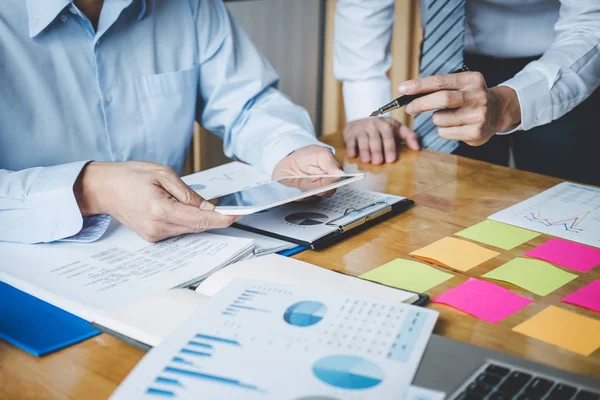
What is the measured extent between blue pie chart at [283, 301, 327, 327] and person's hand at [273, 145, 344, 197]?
1.39 ft

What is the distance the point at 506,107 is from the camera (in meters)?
1.28

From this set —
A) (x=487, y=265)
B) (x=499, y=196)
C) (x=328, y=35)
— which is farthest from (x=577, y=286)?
(x=328, y=35)

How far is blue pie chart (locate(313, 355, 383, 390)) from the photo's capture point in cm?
56

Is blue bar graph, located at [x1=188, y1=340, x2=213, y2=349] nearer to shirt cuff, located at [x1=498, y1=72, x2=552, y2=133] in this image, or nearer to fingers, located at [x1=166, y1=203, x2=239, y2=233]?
fingers, located at [x1=166, y1=203, x2=239, y2=233]

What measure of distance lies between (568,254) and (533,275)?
0.35 feet

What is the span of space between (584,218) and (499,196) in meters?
0.16

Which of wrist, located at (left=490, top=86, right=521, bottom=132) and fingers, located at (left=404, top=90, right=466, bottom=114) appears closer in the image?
fingers, located at (left=404, top=90, right=466, bottom=114)

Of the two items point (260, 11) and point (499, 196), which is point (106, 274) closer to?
point (499, 196)

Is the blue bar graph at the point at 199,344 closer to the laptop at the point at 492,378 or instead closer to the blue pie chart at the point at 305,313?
the blue pie chart at the point at 305,313

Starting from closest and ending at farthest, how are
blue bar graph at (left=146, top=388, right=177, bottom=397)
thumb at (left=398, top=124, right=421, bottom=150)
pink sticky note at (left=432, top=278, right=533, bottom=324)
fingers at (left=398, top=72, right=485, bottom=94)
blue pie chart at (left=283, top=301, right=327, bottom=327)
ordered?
blue bar graph at (left=146, top=388, right=177, bottom=397), blue pie chart at (left=283, top=301, right=327, bottom=327), pink sticky note at (left=432, top=278, right=533, bottom=324), fingers at (left=398, top=72, right=485, bottom=94), thumb at (left=398, top=124, right=421, bottom=150)

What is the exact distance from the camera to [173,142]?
1402 mm

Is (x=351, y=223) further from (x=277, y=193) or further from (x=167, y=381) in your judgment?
(x=167, y=381)

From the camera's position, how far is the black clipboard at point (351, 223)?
3.08 ft

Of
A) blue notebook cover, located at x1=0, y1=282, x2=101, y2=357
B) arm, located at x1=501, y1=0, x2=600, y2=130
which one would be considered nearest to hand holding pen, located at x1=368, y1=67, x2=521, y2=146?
arm, located at x1=501, y1=0, x2=600, y2=130
